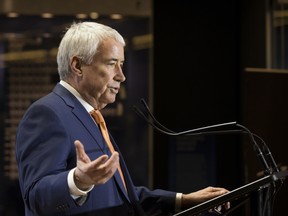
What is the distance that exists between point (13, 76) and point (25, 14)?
0.55 metres

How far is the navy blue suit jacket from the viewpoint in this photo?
179 centimetres

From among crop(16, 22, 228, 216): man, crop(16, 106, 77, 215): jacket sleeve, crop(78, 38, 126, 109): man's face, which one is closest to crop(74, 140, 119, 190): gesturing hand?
crop(16, 22, 228, 216): man

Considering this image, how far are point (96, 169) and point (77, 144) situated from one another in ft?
0.34

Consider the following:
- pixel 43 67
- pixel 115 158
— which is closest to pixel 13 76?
pixel 43 67

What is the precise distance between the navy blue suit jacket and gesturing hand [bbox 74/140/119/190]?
135 mm

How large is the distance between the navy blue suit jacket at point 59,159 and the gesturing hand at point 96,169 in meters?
0.14

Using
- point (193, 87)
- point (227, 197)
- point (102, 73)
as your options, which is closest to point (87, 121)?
point (102, 73)

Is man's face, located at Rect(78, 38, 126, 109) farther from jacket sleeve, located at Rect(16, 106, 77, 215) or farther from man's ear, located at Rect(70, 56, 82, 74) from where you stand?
jacket sleeve, located at Rect(16, 106, 77, 215)

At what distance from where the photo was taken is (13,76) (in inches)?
223

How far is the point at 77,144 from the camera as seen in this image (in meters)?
1.63

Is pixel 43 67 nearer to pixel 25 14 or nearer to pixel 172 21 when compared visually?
pixel 25 14

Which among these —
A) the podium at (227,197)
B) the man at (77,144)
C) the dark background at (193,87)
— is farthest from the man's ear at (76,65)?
the dark background at (193,87)

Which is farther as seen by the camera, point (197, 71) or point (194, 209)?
point (197, 71)

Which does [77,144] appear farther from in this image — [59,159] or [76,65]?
[76,65]
